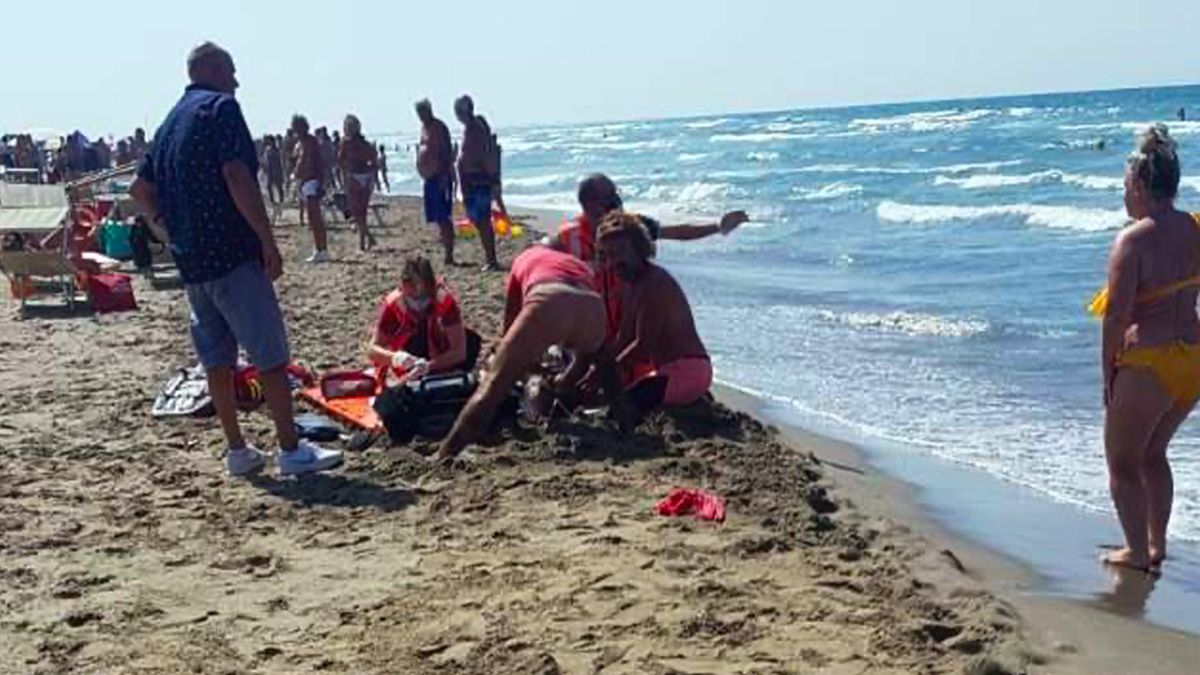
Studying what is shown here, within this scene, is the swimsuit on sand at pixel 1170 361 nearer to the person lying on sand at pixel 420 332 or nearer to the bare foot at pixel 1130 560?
the bare foot at pixel 1130 560

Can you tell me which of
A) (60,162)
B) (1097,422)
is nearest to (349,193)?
(1097,422)

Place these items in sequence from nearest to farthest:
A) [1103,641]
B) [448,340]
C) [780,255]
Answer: [1103,641] < [448,340] < [780,255]

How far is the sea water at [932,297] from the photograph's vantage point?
6.95 m

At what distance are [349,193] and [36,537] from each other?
34.3 feet

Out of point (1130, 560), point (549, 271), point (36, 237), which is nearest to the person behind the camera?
point (1130, 560)

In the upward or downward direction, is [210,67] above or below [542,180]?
above

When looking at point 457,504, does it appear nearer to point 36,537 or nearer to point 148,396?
point 36,537

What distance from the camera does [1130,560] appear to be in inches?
183

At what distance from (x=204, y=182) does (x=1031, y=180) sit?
2474 centimetres

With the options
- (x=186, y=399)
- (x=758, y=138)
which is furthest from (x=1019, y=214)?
(x=758, y=138)

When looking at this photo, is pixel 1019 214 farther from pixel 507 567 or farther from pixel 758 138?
pixel 758 138

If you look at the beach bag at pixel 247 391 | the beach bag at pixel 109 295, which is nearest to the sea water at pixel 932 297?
the beach bag at pixel 247 391

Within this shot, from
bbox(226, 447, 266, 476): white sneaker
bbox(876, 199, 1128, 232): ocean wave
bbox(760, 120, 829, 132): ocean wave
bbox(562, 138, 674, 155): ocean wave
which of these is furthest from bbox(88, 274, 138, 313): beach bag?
bbox(760, 120, 829, 132): ocean wave

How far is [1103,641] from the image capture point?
394cm
